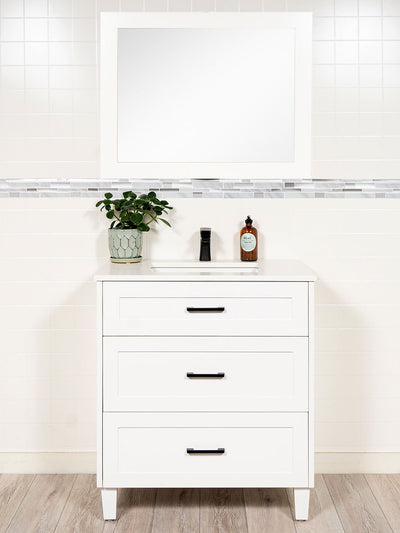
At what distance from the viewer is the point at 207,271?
238 cm

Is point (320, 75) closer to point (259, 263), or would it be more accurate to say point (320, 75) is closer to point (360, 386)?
point (259, 263)

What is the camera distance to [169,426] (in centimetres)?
224

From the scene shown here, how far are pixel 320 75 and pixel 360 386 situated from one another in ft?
4.32

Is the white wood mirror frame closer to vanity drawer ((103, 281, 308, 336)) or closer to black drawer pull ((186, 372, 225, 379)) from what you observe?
vanity drawer ((103, 281, 308, 336))

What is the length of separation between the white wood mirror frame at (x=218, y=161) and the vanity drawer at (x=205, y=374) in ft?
2.58

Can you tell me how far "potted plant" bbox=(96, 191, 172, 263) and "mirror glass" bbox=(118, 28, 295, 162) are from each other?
210 mm

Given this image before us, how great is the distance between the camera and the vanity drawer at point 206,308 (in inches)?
87.1

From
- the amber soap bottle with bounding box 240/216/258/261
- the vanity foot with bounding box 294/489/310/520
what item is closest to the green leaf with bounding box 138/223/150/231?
the amber soap bottle with bounding box 240/216/258/261

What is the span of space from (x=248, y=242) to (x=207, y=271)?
0.90ft

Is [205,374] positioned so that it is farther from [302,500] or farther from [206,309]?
[302,500]

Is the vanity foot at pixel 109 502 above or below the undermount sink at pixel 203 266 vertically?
below

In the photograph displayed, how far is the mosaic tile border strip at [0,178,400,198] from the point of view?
2.67 m

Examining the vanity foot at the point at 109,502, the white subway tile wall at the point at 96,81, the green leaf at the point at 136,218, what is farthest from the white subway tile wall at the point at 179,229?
the vanity foot at the point at 109,502

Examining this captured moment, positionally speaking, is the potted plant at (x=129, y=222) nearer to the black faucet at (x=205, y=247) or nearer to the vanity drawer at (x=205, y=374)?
the black faucet at (x=205, y=247)
